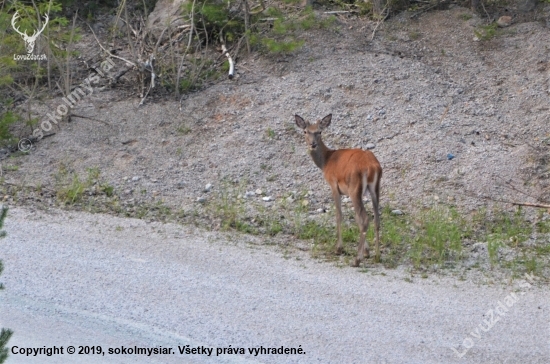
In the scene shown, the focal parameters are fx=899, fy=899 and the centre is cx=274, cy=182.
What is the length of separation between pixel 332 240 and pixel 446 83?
16.7ft

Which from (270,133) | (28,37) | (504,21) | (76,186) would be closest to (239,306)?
(76,186)

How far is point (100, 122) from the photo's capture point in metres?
15.4

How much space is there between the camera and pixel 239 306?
8.66 meters

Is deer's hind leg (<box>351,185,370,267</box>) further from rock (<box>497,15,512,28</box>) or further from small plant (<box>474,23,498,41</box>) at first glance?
rock (<box>497,15,512,28</box>)

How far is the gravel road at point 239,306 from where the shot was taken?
7734 mm

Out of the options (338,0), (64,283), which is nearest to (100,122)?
(338,0)

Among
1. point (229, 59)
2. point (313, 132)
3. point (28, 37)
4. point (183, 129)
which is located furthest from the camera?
point (229, 59)

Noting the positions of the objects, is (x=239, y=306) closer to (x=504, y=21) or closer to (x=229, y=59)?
(x=229, y=59)

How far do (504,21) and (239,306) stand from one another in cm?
1009

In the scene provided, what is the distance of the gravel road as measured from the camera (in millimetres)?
7734

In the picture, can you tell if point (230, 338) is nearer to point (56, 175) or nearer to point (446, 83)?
point (56, 175)

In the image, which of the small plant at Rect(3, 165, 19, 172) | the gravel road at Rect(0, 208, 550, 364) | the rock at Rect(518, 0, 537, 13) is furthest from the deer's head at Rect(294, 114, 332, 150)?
the rock at Rect(518, 0, 537, 13)

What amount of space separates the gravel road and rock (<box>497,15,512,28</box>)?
312 inches

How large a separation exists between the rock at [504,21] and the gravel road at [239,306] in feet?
26.0
